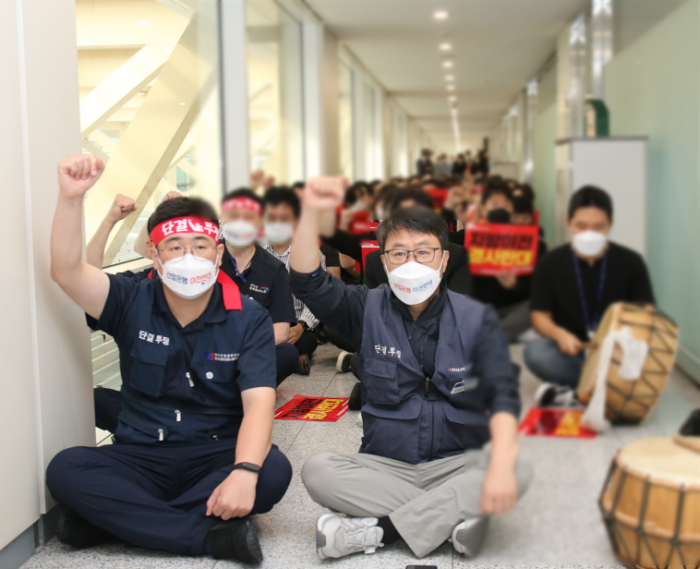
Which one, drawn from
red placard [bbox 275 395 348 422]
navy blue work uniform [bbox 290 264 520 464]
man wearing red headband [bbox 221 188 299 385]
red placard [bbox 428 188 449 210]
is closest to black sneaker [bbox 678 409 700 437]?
red placard [bbox 428 188 449 210]

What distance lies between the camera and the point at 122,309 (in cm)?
187

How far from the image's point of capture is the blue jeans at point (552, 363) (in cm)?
53

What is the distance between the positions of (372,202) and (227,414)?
1.43m

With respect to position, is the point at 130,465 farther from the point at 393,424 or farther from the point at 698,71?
the point at 698,71

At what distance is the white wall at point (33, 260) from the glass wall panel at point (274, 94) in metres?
1.24

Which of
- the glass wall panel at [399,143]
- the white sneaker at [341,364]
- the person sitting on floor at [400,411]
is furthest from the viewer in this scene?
the white sneaker at [341,364]

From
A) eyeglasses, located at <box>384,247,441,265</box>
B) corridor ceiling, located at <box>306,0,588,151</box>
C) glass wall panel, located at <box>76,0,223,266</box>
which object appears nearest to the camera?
glass wall panel, located at <box>76,0,223,266</box>

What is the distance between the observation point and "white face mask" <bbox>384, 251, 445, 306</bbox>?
3.44 ft

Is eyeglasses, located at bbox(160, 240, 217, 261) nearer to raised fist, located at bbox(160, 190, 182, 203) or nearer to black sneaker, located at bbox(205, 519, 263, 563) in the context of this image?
raised fist, located at bbox(160, 190, 182, 203)

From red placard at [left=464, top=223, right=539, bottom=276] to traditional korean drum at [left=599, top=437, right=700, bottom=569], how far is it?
0.17 m

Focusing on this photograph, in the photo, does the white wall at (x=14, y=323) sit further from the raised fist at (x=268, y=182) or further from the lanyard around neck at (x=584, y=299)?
the lanyard around neck at (x=584, y=299)

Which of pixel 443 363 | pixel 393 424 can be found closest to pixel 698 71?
pixel 443 363

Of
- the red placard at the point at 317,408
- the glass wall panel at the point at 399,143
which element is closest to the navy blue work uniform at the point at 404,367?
the red placard at the point at 317,408

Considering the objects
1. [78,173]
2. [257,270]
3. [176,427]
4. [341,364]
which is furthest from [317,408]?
[78,173]
